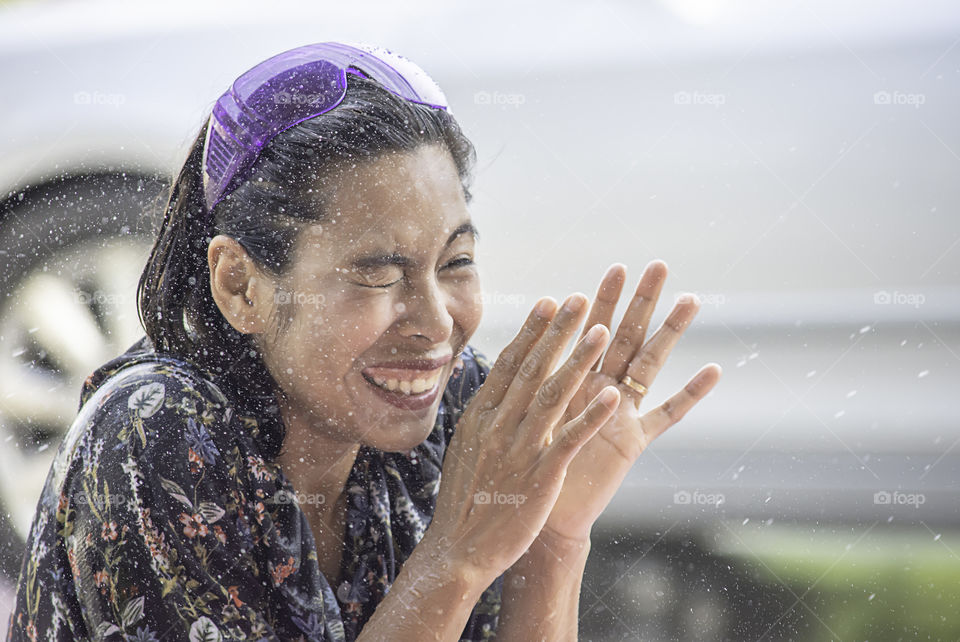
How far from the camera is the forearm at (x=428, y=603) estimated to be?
1.00 metres

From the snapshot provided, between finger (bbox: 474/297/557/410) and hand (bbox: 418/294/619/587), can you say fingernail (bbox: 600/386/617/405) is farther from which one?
finger (bbox: 474/297/557/410)

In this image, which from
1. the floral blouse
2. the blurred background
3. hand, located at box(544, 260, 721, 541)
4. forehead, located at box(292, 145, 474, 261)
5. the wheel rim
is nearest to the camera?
the floral blouse

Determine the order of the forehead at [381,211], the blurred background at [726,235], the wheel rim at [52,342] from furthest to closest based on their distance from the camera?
the wheel rim at [52,342]
the blurred background at [726,235]
the forehead at [381,211]

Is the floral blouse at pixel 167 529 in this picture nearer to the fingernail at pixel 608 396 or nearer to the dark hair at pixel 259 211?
the dark hair at pixel 259 211

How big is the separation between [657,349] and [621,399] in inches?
3.2

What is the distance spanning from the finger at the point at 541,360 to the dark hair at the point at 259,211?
0.23 metres

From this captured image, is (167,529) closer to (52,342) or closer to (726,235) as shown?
(726,235)

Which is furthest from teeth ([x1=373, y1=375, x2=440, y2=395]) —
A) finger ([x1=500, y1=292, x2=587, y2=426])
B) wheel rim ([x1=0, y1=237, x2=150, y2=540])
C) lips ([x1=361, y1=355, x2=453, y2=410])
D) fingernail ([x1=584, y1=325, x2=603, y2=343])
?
wheel rim ([x1=0, y1=237, x2=150, y2=540])

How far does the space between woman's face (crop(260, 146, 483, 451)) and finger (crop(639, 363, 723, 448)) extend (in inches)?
11.0

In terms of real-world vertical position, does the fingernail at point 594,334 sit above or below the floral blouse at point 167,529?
above

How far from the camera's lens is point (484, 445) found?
1060 millimetres

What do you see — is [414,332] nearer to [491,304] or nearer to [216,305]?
[216,305]

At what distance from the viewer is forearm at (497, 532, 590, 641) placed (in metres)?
1.23

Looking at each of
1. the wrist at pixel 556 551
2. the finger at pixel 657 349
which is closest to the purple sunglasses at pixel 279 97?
the finger at pixel 657 349
